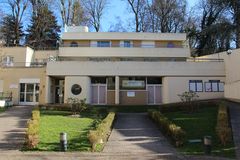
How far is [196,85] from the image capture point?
114 ft

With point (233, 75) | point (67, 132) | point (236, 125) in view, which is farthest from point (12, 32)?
point (236, 125)

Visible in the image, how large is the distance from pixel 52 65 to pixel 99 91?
550 centimetres

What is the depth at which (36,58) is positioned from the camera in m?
45.0

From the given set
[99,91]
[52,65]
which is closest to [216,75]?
[99,91]

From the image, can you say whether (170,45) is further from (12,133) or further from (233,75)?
(12,133)

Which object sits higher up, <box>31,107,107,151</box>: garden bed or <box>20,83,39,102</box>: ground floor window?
<box>20,83,39,102</box>: ground floor window

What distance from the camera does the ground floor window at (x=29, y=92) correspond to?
120 feet

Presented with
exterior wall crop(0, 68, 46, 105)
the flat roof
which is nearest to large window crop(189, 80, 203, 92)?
the flat roof

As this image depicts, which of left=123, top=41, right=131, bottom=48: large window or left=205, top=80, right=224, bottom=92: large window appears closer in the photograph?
left=205, top=80, right=224, bottom=92: large window

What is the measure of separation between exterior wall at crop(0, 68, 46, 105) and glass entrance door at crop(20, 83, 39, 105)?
0.48 meters

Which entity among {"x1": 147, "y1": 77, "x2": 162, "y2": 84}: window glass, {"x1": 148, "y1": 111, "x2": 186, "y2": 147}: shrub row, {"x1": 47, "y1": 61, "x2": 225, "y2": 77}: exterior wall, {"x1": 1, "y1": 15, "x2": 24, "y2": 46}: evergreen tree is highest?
{"x1": 1, "y1": 15, "x2": 24, "y2": 46}: evergreen tree

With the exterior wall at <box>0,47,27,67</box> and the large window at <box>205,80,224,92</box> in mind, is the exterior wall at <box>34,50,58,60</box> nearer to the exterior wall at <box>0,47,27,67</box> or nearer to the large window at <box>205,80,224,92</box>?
the exterior wall at <box>0,47,27,67</box>

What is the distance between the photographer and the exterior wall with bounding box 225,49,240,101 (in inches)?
1147

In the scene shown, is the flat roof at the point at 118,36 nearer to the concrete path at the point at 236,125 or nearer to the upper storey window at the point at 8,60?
the upper storey window at the point at 8,60
